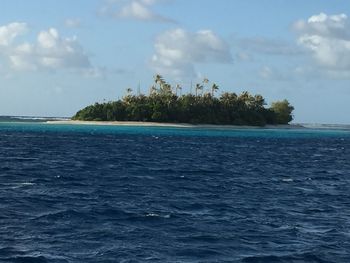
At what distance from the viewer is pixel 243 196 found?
36.4m

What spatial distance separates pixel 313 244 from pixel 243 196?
13.3 m

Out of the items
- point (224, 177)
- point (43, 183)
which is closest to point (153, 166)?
point (224, 177)

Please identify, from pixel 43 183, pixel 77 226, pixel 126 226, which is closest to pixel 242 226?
pixel 126 226

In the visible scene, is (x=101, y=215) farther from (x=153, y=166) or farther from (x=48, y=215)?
(x=153, y=166)

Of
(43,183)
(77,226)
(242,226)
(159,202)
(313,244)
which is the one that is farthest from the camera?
(43,183)

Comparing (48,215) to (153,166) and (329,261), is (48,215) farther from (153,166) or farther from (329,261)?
(153,166)

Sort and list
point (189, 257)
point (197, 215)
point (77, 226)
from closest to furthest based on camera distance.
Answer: point (189, 257) → point (77, 226) → point (197, 215)

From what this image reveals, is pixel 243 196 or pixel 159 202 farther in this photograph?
pixel 243 196

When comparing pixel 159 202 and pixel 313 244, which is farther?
pixel 159 202

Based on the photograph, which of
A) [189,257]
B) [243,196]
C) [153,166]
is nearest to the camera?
[189,257]

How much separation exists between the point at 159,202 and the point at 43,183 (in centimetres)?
1060

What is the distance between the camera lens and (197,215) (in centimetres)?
2877

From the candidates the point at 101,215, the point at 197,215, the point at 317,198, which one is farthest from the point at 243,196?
the point at 101,215

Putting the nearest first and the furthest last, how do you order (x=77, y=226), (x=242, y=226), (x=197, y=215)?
1. (x=77, y=226)
2. (x=242, y=226)
3. (x=197, y=215)
